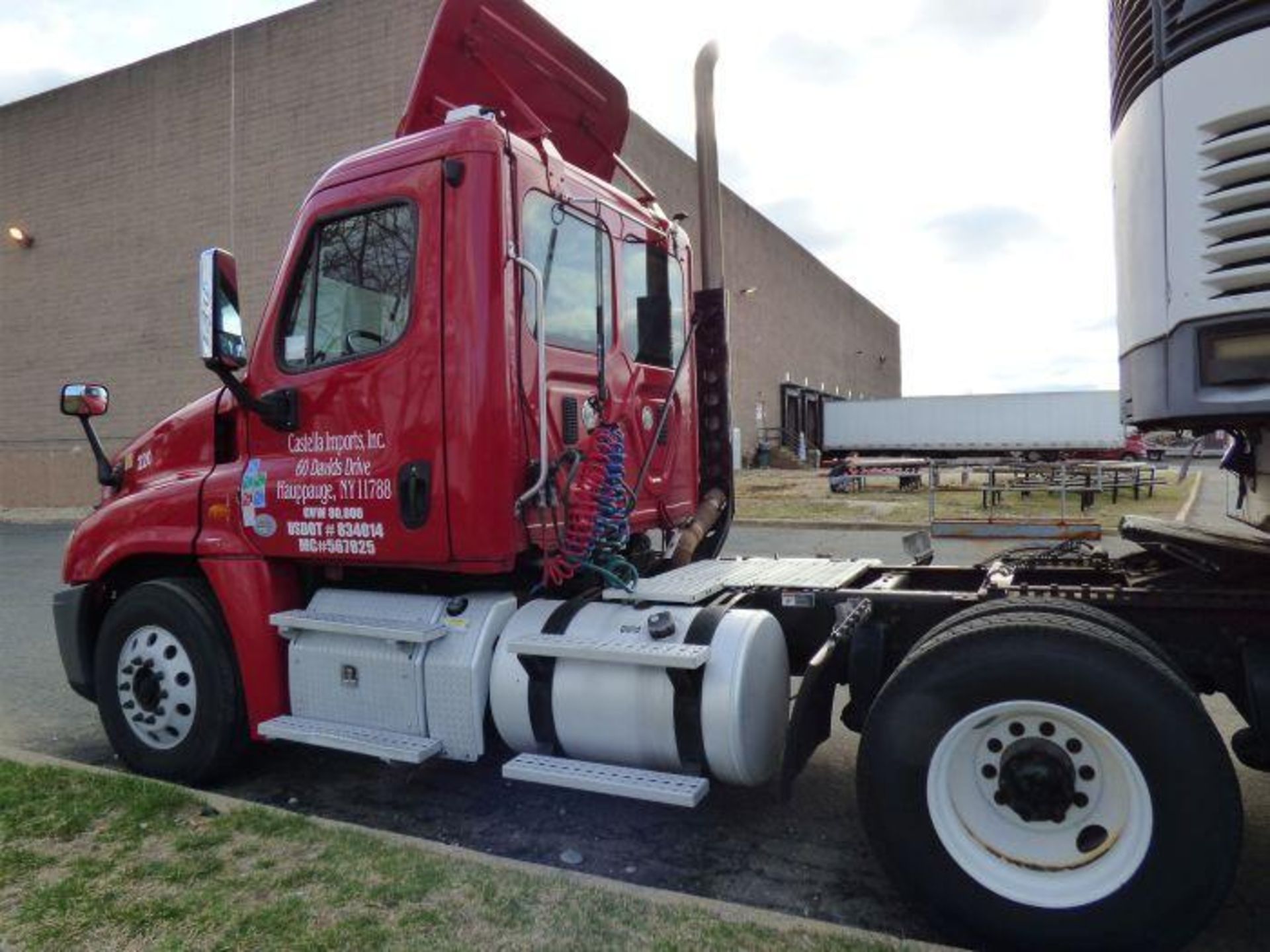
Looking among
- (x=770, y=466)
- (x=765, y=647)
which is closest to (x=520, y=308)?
(x=765, y=647)

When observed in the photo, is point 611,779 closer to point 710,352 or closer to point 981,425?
point 710,352

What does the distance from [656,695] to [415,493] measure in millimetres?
1298

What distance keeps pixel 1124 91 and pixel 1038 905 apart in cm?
252

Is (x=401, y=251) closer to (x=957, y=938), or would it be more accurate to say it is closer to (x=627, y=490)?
(x=627, y=490)

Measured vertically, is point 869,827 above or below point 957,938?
above

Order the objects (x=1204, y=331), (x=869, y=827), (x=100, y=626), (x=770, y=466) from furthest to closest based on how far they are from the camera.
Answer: (x=770, y=466) < (x=100, y=626) < (x=869, y=827) < (x=1204, y=331)

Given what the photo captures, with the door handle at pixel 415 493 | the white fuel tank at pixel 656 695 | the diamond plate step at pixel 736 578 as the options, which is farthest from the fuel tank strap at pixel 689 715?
the door handle at pixel 415 493

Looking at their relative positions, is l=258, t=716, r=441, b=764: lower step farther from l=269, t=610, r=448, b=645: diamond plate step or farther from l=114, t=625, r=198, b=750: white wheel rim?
l=114, t=625, r=198, b=750: white wheel rim

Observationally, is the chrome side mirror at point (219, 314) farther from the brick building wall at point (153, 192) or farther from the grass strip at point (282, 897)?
the brick building wall at point (153, 192)

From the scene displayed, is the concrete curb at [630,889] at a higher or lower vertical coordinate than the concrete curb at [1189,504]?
lower

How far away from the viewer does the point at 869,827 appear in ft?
9.67

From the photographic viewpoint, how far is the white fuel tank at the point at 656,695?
10.9 feet

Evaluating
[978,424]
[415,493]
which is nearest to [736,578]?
[415,493]

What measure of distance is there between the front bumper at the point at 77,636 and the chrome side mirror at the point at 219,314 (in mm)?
1566
